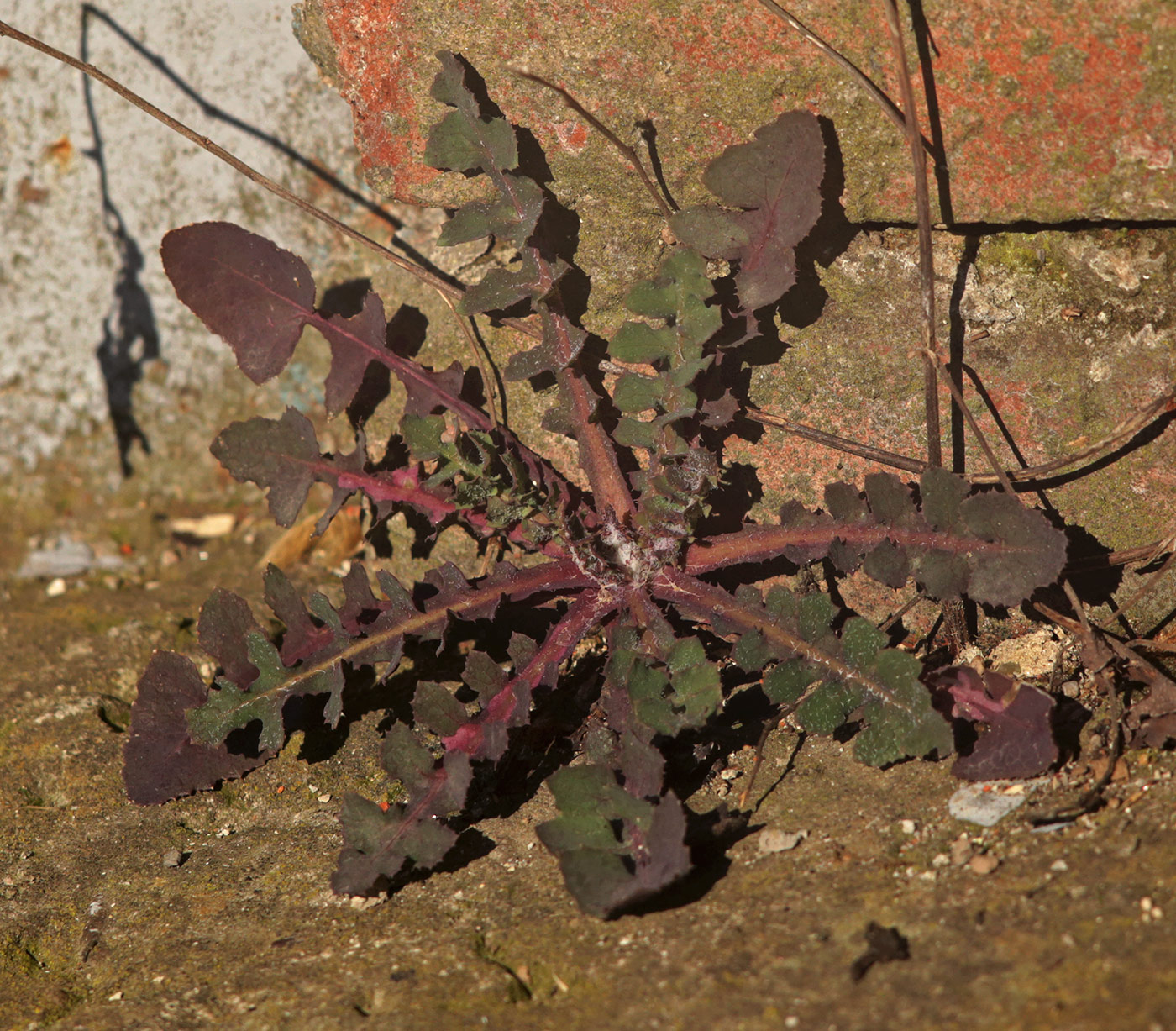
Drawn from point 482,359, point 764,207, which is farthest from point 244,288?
point 764,207

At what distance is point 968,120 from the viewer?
1985 mm

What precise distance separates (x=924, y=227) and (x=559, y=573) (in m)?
0.98

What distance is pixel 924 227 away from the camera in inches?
76.3

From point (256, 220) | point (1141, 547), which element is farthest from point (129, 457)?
point (1141, 547)

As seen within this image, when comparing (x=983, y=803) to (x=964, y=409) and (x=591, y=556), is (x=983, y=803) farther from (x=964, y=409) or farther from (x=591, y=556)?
(x=591, y=556)

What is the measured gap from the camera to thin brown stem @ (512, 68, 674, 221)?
2019 millimetres

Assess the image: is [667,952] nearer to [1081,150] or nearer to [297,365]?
[1081,150]

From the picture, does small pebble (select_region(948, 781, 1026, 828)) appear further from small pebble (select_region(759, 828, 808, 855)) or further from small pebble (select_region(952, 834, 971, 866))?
small pebble (select_region(759, 828, 808, 855))

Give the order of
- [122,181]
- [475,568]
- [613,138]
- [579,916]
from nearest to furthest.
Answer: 1. [579,916]
2. [613,138]
3. [475,568]
4. [122,181]

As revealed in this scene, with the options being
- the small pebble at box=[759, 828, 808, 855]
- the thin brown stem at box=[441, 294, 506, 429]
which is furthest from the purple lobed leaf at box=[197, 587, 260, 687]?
the small pebble at box=[759, 828, 808, 855]

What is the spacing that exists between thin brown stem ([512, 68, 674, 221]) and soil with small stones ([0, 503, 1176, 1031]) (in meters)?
1.11

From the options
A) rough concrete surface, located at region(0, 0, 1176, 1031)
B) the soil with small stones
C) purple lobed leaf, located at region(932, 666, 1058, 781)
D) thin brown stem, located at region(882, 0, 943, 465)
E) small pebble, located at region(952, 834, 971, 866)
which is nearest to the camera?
the soil with small stones

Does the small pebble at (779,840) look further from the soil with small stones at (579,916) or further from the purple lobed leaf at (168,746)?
the purple lobed leaf at (168,746)

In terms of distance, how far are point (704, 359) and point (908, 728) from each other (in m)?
0.77
